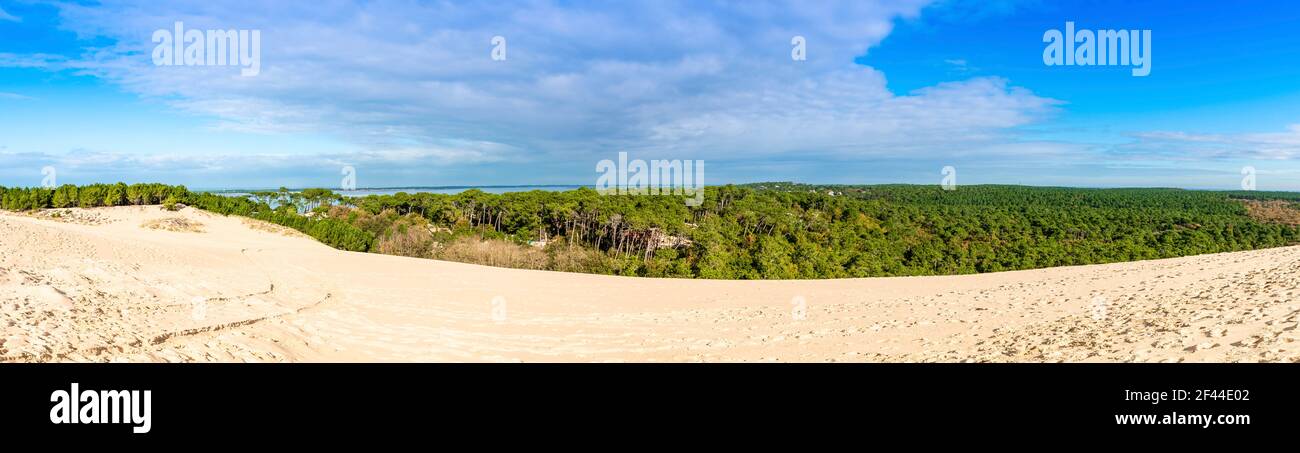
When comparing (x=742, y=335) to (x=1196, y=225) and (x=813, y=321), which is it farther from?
(x=1196, y=225)

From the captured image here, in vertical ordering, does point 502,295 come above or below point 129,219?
below

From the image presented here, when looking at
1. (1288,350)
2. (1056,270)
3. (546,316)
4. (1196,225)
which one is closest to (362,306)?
(546,316)

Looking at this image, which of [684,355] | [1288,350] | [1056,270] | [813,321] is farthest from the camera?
[1056,270]

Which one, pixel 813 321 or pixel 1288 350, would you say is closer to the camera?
pixel 1288 350

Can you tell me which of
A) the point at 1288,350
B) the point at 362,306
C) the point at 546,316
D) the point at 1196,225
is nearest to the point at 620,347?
the point at 546,316

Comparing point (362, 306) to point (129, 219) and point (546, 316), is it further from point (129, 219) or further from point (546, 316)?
point (129, 219)
